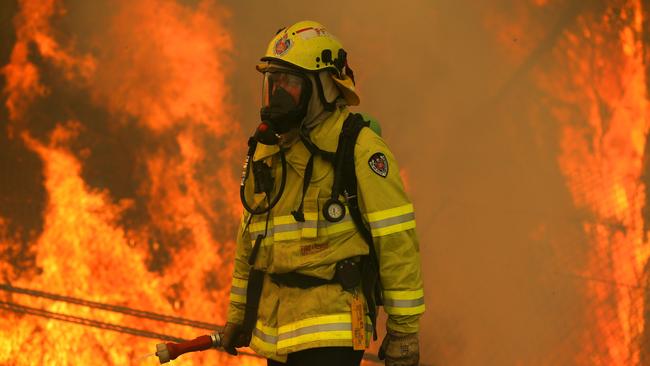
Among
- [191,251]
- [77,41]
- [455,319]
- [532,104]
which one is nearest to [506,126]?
[532,104]

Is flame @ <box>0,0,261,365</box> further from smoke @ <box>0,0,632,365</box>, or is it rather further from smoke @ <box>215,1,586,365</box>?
smoke @ <box>215,1,586,365</box>

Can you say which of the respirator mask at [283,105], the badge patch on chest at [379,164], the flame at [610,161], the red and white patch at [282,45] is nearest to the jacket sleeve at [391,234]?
the badge patch on chest at [379,164]

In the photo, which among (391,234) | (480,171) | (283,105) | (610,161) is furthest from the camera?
(480,171)

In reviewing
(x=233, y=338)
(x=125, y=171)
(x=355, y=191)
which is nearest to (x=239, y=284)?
(x=233, y=338)

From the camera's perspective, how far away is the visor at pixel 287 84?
2.77m

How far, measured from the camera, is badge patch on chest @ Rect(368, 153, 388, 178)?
8.54 feet

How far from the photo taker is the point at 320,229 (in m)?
2.65

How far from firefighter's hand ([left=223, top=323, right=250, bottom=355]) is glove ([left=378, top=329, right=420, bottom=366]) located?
0.66 metres

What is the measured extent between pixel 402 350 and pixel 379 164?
58cm

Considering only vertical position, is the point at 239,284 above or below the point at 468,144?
below

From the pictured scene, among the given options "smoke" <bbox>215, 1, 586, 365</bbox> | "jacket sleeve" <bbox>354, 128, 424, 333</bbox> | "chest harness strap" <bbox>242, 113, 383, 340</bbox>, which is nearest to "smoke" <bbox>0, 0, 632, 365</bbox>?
"smoke" <bbox>215, 1, 586, 365</bbox>

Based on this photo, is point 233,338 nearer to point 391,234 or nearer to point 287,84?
point 391,234

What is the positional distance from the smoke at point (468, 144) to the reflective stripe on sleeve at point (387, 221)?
1.78 meters

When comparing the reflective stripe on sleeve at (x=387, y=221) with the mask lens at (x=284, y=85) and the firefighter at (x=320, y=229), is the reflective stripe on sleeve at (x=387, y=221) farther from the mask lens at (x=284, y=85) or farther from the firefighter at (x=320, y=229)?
the mask lens at (x=284, y=85)
